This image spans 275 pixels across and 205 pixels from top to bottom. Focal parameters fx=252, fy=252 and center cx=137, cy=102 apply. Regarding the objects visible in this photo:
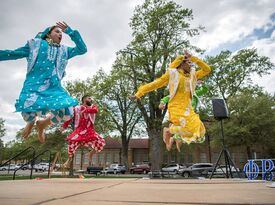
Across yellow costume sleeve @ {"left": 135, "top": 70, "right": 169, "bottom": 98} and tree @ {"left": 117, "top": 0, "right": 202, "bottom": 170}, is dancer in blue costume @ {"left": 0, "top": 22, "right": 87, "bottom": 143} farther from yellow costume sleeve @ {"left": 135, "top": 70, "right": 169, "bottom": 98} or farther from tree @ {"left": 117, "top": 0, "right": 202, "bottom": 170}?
tree @ {"left": 117, "top": 0, "right": 202, "bottom": 170}

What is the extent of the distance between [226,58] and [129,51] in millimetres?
11695

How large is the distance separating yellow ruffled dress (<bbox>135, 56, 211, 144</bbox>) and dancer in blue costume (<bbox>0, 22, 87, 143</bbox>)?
1540mm

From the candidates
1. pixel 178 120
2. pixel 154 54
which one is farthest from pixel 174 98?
pixel 154 54

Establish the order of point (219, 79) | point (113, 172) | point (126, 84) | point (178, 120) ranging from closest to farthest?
point (178, 120) < point (219, 79) < point (126, 84) < point (113, 172)

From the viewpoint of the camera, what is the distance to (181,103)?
514cm

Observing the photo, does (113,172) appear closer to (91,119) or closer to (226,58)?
(226,58)

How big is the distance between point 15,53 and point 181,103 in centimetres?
315

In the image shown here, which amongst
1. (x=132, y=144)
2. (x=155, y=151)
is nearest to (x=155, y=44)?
(x=155, y=151)

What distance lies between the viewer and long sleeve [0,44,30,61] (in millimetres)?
3605

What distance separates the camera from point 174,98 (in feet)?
17.1

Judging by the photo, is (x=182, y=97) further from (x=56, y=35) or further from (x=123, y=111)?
(x=123, y=111)

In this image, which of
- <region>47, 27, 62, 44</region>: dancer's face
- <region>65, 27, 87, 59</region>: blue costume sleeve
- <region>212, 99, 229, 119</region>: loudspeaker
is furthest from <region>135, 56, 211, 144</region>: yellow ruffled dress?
<region>212, 99, 229, 119</region>: loudspeaker

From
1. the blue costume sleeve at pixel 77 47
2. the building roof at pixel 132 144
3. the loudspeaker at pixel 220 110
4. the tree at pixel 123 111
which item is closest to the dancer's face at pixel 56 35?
the blue costume sleeve at pixel 77 47

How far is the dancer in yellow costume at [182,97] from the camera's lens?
16.3 ft
